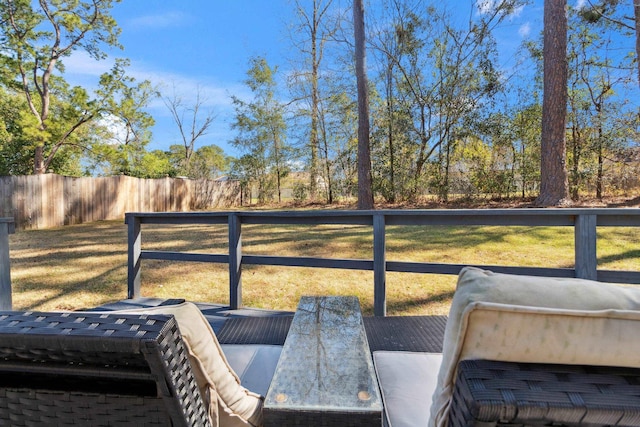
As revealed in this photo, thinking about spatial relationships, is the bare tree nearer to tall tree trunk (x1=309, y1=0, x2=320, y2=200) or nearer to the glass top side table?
tall tree trunk (x1=309, y1=0, x2=320, y2=200)

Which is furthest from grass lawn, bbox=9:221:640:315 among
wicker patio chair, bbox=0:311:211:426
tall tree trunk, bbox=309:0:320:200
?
tall tree trunk, bbox=309:0:320:200

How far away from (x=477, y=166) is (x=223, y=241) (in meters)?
6.62

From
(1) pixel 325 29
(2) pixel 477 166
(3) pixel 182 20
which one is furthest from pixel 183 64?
(2) pixel 477 166

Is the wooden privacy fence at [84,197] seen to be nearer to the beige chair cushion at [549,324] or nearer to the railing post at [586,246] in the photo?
the beige chair cushion at [549,324]

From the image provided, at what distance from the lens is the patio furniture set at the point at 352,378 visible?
529 millimetres

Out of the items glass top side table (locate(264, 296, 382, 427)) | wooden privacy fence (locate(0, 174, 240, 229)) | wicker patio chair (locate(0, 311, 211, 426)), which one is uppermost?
wooden privacy fence (locate(0, 174, 240, 229))

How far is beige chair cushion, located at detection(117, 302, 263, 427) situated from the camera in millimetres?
720

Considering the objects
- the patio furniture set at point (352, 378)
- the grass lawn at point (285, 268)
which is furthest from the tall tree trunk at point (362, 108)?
the patio furniture set at point (352, 378)

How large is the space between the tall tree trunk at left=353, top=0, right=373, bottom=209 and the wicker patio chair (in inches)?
301

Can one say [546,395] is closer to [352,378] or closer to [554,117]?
[352,378]

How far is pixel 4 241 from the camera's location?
2395 millimetres

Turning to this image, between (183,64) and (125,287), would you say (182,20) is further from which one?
(125,287)

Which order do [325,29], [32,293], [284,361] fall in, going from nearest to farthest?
[284,361]
[32,293]
[325,29]

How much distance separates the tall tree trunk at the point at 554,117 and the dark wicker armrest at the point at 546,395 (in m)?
6.93
